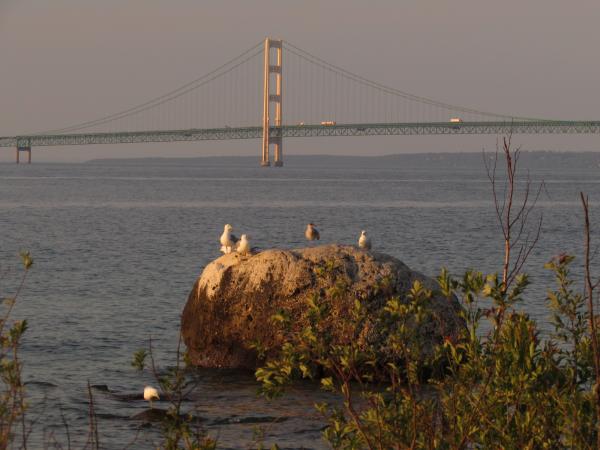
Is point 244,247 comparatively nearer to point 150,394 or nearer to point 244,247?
point 244,247

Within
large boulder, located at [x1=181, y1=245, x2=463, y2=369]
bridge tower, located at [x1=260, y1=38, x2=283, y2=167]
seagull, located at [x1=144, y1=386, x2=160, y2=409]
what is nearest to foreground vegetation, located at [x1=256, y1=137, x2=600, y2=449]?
seagull, located at [x1=144, y1=386, x2=160, y2=409]

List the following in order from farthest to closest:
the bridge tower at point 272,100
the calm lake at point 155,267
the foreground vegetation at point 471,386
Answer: the bridge tower at point 272,100 → the calm lake at point 155,267 → the foreground vegetation at point 471,386

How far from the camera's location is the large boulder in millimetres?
10133

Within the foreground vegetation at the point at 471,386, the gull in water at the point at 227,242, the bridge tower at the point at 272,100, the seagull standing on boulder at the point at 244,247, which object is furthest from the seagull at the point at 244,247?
the bridge tower at the point at 272,100

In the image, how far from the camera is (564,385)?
490 cm

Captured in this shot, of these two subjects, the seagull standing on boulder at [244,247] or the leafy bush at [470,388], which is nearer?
the leafy bush at [470,388]

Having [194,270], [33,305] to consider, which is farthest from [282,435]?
[194,270]

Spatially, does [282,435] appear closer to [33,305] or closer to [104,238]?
[33,305]

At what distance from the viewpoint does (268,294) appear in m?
10.4

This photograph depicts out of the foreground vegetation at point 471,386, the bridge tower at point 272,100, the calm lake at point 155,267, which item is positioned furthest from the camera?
the bridge tower at point 272,100

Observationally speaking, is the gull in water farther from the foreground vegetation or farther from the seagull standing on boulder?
the foreground vegetation

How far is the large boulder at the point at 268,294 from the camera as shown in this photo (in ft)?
33.2

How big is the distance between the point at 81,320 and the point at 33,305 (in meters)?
1.57

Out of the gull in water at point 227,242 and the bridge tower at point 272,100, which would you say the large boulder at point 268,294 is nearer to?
the gull in water at point 227,242
